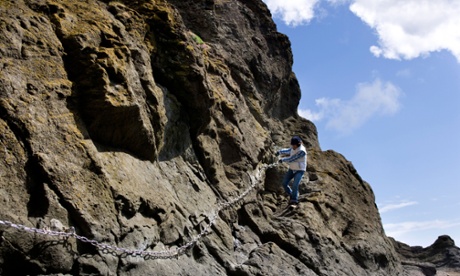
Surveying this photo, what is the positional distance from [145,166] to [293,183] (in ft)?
29.1

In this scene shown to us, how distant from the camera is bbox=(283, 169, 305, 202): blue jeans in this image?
2195cm

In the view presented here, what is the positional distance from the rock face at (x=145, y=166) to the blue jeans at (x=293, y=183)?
74 centimetres

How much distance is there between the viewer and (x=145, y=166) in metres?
15.3

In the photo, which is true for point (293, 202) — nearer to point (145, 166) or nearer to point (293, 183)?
point (293, 183)

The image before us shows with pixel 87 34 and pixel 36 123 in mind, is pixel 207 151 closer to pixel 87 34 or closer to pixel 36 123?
pixel 87 34

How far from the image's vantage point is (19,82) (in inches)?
475

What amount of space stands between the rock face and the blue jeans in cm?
74

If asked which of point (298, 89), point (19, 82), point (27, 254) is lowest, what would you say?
point (27, 254)

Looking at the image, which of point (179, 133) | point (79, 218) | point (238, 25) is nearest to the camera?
point (79, 218)

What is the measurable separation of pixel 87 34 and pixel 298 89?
865 inches

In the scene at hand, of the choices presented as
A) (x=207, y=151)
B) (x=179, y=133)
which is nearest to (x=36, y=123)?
(x=179, y=133)

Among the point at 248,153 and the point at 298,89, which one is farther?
the point at 298,89

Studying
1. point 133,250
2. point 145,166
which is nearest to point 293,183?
point 145,166

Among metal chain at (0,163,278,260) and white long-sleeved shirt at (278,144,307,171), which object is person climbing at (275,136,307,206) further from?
metal chain at (0,163,278,260)
